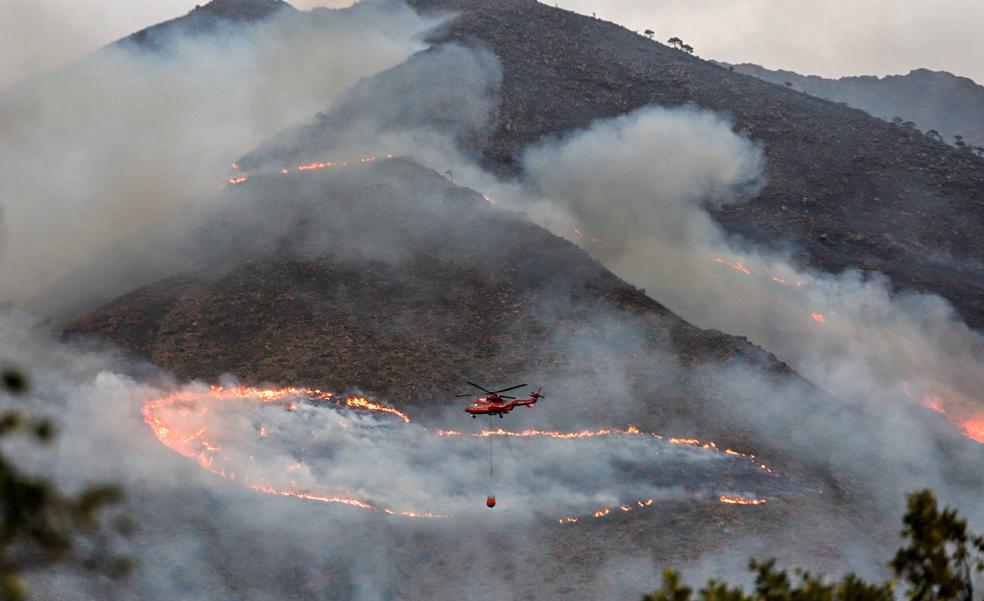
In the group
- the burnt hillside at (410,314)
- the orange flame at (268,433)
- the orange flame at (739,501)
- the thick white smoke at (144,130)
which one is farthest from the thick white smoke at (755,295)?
the thick white smoke at (144,130)

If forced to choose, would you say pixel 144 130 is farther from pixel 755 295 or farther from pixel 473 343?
pixel 755 295

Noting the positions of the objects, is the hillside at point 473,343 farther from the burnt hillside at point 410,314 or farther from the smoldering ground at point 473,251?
the smoldering ground at point 473,251

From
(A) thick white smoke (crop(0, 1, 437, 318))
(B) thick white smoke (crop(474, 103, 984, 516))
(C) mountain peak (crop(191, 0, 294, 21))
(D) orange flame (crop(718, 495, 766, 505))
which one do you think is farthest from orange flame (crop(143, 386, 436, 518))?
(C) mountain peak (crop(191, 0, 294, 21))

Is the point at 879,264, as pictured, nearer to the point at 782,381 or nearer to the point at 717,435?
the point at 782,381

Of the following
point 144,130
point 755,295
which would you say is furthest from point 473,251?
point 144,130

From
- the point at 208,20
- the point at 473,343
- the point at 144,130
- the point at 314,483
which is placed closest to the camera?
the point at 314,483

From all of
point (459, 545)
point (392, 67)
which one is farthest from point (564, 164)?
point (459, 545)

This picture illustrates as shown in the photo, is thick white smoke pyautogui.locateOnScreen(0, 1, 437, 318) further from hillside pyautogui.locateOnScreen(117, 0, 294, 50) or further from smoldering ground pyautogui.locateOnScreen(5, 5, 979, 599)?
hillside pyautogui.locateOnScreen(117, 0, 294, 50)

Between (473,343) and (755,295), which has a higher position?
A: (755,295)
